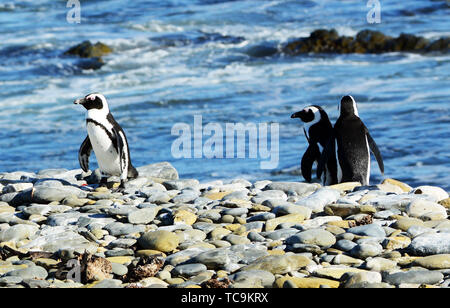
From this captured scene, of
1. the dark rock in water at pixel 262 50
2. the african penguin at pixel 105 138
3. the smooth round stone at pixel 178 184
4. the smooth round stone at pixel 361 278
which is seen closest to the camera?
the smooth round stone at pixel 361 278

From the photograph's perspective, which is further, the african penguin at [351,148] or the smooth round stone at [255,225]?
the african penguin at [351,148]

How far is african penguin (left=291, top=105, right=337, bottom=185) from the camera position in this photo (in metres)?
7.75

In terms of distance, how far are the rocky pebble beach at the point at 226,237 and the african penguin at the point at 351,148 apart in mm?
671

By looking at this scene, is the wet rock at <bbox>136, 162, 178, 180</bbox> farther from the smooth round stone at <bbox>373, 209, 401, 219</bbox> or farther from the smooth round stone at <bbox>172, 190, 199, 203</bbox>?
the smooth round stone at <bbox>373, 209, 401, 219</bbox>

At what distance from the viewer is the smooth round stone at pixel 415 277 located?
4.14 metres

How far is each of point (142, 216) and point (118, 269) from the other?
3.57 ft

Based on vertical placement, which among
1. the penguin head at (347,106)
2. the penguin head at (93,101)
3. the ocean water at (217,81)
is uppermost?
the penguin head at (93,101)

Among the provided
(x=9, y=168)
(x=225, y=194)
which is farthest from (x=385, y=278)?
(x=9, y=168)

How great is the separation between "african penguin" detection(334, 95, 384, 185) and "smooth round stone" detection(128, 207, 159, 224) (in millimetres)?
2372

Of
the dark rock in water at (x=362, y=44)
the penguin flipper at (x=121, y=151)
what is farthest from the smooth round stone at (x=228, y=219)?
the dark rock in water at (x=362, y=44)

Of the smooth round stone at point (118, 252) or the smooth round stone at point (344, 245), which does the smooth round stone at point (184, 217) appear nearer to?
the smooth round stone at point (118, 252)

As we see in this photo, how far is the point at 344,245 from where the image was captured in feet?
15.5

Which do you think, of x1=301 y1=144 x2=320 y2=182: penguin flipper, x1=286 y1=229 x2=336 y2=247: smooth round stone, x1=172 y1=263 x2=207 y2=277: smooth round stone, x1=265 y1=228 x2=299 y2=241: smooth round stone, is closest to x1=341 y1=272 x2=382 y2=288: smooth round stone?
x1=286 y1=229 x2=336 y2=247: smooth round stone
